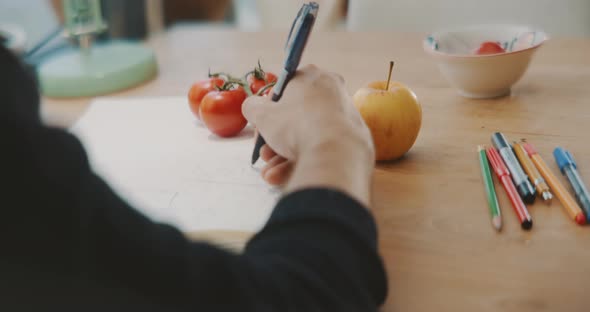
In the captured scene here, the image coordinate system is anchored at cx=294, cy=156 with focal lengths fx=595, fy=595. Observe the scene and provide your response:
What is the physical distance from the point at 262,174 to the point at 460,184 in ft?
0.89

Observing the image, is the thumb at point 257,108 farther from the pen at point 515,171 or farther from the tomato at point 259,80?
the pen at point 515,171

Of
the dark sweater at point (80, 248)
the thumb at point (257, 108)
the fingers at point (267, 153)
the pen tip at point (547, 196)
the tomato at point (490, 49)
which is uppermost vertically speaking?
the dark sweater at point (80, 248)

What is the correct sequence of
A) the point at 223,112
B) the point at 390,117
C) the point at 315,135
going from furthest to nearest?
the point at 223,112
the point at 390,117
the point at 315,135

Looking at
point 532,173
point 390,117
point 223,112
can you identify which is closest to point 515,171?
point 532,173

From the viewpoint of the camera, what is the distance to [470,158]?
0.88m

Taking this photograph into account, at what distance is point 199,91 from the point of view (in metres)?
1.09

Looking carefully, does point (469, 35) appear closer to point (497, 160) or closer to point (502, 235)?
point (497, 160)

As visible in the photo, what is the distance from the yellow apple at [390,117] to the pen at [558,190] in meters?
0.17

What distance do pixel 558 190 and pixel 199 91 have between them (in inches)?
24.8

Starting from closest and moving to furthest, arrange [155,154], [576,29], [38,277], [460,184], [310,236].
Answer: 1. [38,277]
2. [310,236]
3. [460,184]
4. [155,154]
5. [576,29]

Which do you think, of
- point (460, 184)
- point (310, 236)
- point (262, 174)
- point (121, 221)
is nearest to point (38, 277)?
point (121, 221)

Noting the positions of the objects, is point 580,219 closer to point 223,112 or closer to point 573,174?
point 573,174

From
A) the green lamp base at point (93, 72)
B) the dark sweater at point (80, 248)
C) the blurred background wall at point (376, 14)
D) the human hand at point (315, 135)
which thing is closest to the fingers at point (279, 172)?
the human hand at point (315, 135)

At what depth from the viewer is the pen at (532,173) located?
74cm
